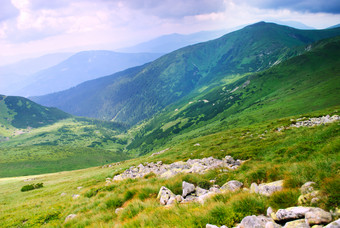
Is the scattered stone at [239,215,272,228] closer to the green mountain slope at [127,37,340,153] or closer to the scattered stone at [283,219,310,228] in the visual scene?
the scattered stone at [283,219,310,228]

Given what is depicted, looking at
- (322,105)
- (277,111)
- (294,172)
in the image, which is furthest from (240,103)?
(294,172)

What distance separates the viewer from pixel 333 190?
5176 millimetres

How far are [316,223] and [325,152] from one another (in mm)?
10727

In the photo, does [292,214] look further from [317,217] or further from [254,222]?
[254,222]

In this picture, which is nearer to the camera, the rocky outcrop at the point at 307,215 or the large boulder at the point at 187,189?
the rocky outcrop at the point at 307,215

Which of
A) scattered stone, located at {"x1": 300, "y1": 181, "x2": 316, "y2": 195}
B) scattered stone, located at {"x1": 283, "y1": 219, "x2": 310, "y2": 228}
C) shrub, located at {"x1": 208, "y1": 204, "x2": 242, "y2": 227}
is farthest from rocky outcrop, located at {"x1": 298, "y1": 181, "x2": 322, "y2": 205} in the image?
shrub, located at {"x1": 208, "y1": 204, "x2": 242, "y2": 227}

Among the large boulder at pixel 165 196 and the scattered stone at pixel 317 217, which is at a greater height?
the scattered stone at pixel 317 217

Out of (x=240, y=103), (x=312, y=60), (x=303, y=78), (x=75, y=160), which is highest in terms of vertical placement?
(x=312, y=60)

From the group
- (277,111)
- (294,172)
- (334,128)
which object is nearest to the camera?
(294,172)

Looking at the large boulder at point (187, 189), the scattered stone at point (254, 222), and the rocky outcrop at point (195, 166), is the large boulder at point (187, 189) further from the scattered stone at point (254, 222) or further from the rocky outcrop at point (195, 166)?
the scattered stone at point (254, 222)

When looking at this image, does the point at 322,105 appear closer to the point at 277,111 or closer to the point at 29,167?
the point at 277,111

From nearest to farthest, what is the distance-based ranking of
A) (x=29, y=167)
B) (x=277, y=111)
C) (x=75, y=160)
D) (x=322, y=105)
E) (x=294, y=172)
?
1. (x=294, y=172)
2. (x=322, y=105)
3. (x=277, y=111)
4. (x=29, y=167)
5. (x=75, y=160)

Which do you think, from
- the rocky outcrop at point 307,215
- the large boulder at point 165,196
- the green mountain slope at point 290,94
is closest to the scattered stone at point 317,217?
the rocky outcrop at point 307,215

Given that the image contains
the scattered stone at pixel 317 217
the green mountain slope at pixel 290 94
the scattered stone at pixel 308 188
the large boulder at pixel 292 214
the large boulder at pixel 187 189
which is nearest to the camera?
the scattered stone at pixel 317 217
